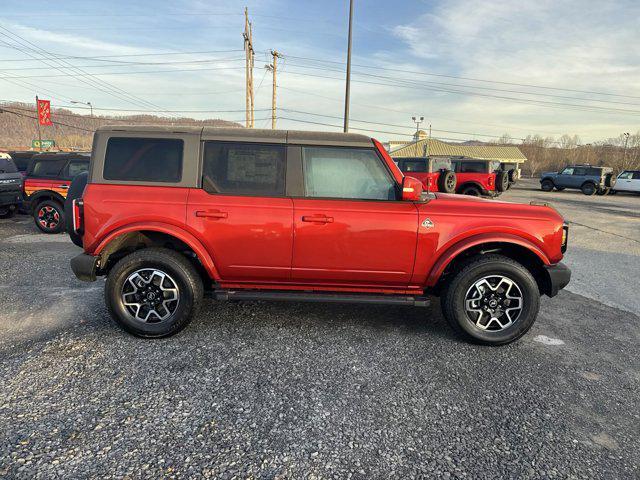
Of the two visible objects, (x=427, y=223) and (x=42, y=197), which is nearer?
(x=427, y=223)

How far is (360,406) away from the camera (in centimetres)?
263

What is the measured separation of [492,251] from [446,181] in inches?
483

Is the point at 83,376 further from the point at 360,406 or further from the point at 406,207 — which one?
the point at 406,207

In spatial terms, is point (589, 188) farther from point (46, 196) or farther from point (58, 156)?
point (46, 196)

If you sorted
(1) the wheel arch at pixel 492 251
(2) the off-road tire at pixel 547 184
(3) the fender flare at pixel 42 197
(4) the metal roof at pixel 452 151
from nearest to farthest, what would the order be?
(1) the wheel arch at pixel 492 251 → (3) the fender flare at pixel 42 197 → (2) the off-road tire at pixel 547 184 → (4) the metal roof at pixel 452 151

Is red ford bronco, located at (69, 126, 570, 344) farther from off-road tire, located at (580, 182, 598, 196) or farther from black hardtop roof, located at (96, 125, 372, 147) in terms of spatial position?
off-road tire, located at (580, 182, 598, 196)

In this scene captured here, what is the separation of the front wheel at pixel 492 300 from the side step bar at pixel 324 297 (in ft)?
0.97

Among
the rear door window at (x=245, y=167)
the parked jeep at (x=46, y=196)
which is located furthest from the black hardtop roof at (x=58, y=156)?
the rear door window at (x=245, y=167)

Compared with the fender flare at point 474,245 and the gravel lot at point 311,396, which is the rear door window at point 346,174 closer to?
the fender flare at point 474,245

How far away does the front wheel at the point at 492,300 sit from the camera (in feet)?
11.4

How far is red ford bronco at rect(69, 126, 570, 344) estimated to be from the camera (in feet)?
11.2

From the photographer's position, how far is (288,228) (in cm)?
341

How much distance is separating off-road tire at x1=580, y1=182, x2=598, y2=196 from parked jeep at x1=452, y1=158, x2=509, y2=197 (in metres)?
11.4

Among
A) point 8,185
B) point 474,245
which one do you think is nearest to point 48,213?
point 8,185
